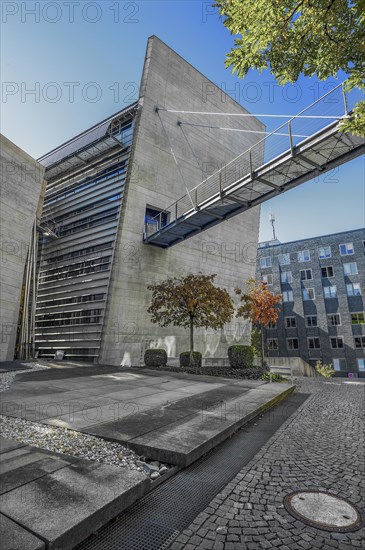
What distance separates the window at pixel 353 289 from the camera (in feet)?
126

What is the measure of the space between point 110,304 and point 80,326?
2.55 metres

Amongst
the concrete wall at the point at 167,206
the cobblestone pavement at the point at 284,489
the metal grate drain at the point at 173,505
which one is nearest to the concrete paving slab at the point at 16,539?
the metal grate drain at the point at 173,505

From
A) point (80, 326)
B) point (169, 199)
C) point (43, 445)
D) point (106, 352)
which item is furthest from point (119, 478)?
point (169, 199)

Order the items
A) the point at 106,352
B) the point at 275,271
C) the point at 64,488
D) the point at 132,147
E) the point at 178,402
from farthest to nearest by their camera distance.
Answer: the point at 275,271 → the point at 132,147 → the point at 106,352 → the point at 178,402 → the point at 64,488

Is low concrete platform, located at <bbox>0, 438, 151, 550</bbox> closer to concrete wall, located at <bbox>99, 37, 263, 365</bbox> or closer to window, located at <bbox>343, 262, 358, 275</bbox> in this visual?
concrete wall, located at <bbox>99, 37, 263, 365</bbox>

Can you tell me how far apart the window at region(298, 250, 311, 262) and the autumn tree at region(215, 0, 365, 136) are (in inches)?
1612

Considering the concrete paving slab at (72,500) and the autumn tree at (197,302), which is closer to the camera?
the concrete paving slab at (72,500)

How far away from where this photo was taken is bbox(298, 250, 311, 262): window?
42.9m

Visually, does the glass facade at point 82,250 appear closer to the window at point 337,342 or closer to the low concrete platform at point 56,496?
the low concrete platform at point 56,496

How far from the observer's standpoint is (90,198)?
749 inches

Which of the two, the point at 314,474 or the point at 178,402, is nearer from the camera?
the point at 314,474

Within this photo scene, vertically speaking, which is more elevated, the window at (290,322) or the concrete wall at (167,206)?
the concrete wall at (167,206)

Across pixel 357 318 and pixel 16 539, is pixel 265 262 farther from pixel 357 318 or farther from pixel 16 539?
pixel 16 539

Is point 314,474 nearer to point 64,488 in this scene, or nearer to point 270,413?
point 64,488
